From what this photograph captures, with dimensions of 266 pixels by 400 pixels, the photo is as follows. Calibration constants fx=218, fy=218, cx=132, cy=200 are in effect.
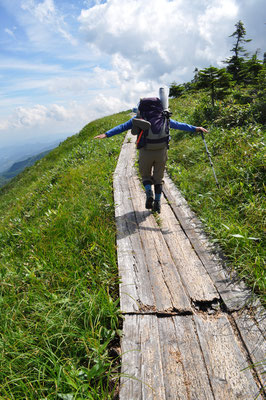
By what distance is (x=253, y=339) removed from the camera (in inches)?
80.7

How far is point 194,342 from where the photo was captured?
2078 millimetres

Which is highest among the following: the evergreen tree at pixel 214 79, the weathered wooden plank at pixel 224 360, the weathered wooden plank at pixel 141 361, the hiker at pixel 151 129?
the evergreen tree at pixel 214 79

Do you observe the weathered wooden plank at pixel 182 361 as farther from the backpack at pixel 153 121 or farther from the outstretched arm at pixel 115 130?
the outstretched arm at pixel 115 130

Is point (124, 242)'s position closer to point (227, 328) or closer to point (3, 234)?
point (227, 328)

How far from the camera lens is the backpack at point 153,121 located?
4.02 meters

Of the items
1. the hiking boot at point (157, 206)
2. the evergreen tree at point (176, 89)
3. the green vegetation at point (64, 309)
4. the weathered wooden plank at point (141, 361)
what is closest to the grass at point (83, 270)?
the green vegetation at point (64, 309)

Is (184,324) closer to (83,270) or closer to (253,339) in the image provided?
(253,339)

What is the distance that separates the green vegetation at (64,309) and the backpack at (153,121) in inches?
67.7

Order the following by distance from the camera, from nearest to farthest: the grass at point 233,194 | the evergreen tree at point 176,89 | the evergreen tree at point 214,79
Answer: the grass at point 233,194 → the evergreen tree at point 214,79 → the evergreen tree at point 176,89

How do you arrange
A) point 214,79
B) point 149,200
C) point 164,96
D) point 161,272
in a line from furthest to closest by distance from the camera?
point 214,79
point 149,200
point 164,96
point 161,272

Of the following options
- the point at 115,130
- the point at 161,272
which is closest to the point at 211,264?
the point at 161,272

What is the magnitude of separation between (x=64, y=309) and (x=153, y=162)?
3098 mm

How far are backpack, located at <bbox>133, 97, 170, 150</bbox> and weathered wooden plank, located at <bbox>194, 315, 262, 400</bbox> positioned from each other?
2971 mm

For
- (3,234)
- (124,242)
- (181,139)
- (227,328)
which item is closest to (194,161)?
(181,139)
